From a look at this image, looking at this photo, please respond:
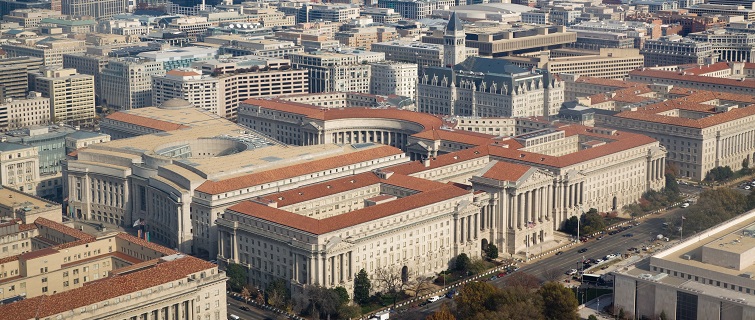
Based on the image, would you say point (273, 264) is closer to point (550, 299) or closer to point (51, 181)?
point (550, 299)

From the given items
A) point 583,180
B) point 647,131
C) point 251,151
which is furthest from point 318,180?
point 647,131

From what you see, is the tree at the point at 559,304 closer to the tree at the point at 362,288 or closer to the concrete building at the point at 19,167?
the tree at the point at 362,288

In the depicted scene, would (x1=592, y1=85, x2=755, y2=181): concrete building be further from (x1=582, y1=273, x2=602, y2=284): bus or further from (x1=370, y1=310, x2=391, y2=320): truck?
(x1=370, y1=310, x2=391, y2=320): truck

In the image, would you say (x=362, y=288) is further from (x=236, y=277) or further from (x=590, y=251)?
(x=590, y=251)

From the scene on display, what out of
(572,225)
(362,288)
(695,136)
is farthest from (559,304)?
(695,136)

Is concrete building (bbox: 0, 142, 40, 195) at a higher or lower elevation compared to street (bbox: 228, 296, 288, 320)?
higher

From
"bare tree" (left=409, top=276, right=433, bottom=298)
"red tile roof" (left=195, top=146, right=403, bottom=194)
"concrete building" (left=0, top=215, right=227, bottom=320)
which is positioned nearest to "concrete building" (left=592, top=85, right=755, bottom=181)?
"red tile roof" (left=195, top=146, right=403, bottom=194)
